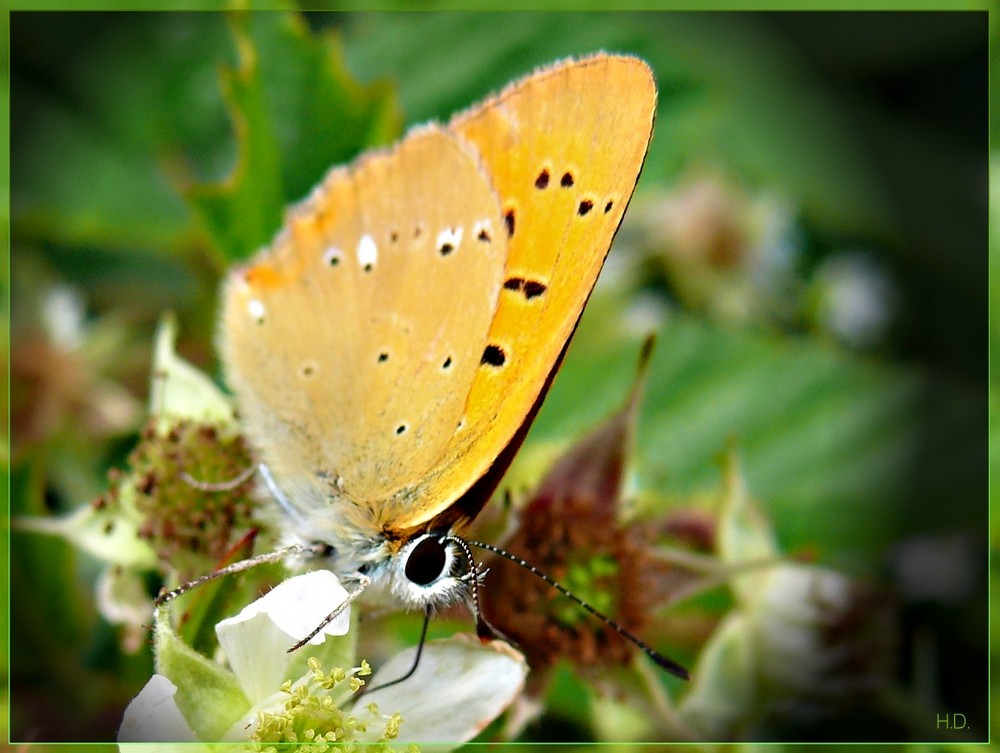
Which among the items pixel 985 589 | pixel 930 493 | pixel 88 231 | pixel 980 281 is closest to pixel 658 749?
pixel 985 589

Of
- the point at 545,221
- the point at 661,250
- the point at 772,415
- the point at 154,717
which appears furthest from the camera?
the point at 661,250

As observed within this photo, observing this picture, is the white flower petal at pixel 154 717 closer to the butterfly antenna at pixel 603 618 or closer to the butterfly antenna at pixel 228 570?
the butterfly antenna at pixel 228 570

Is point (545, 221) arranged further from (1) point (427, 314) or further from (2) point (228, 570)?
(2) point (228, 570)

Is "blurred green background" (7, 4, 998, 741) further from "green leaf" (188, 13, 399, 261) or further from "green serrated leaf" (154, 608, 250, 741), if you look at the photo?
"green serrated leaf" (154, 608, 250, 741)

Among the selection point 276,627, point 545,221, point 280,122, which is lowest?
point 276,627

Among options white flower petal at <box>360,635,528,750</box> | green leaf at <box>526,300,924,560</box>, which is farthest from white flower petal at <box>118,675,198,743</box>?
green leaf at <box>526,300,924,560</box>

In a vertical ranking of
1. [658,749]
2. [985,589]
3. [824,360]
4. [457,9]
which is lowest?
[658,749]

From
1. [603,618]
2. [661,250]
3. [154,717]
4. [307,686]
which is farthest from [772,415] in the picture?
[154,717]

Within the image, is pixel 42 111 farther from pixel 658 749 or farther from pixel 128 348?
pixel 658 749
